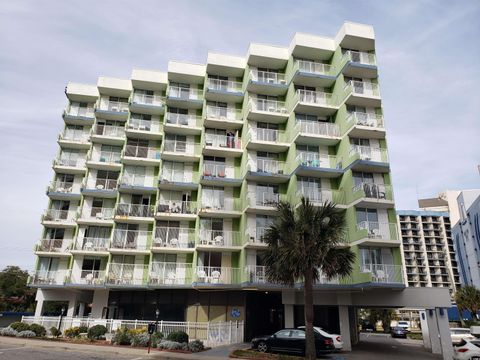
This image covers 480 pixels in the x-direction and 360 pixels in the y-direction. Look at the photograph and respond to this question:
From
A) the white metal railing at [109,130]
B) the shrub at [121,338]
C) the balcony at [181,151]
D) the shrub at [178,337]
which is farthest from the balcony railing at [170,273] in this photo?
the white metal railing at [109,130]

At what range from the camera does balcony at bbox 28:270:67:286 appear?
117 ft

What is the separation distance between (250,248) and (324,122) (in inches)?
555

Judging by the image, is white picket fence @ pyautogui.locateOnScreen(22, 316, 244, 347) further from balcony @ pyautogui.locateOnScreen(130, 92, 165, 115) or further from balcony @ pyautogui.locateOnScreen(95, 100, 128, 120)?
balcony @ pyautogui.locateOnScreen(130, 92, 165, 115)

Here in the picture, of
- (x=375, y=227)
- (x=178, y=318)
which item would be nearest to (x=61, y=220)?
(x=178, y=318)

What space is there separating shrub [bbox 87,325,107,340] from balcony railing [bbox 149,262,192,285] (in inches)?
256

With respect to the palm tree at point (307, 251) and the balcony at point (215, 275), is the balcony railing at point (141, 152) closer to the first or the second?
the balcony at point (215, 275)

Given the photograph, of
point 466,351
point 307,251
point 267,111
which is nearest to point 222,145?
point 267,111

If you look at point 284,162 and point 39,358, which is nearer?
point 39,358

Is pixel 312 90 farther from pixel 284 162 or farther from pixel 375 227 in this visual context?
pixel 375 227

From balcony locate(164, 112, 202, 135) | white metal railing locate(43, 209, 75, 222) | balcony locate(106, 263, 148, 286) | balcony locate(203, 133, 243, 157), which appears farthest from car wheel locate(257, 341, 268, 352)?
white metal railing locate(43, 209, 75, 222)

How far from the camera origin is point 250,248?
3180 centimetres

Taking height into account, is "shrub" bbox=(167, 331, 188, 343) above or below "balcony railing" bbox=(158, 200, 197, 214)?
below

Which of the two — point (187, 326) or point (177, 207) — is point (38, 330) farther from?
point (177, 207)

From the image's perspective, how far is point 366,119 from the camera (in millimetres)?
33594
